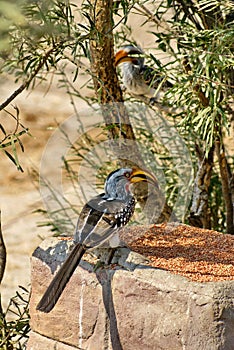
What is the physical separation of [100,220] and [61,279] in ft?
0.56

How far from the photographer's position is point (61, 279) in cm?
171

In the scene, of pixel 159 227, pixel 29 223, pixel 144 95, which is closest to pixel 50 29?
pixel 159 227

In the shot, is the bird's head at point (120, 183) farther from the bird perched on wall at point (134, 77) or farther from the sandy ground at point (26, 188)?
the sandy ground at point (26, 188)

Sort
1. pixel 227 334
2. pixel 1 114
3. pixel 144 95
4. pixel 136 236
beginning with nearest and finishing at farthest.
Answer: pixel 227 334 → pixel 136 236 → pixel 144 95 → pixel 1 114

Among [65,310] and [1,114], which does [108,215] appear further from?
[1,114]

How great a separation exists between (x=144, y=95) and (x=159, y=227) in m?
0.97

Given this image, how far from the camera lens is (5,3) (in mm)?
834

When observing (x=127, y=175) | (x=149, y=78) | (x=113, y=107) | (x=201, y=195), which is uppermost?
(x=149, y=78)

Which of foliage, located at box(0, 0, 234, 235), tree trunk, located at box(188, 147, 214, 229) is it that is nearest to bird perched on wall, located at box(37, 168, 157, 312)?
foliage, located at box(0, 0, 234, 235)

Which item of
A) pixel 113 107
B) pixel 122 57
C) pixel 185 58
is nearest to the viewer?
pixel 113 107

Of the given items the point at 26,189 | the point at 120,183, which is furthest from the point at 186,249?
the point at 26,189

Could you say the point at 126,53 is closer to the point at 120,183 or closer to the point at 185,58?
the point at 185,58


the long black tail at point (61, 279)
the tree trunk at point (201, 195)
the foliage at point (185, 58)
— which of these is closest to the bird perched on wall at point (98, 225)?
the long black tail at point (61, 279)

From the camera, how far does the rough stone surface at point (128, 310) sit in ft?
5.21
